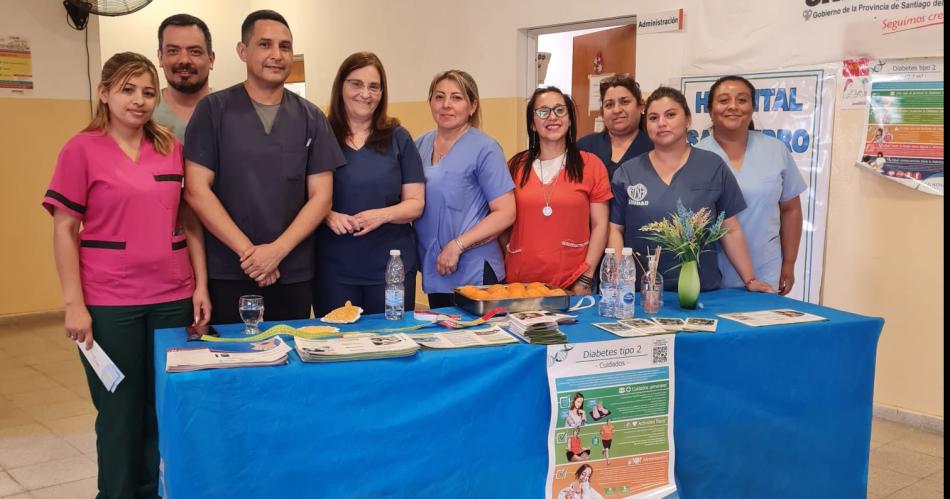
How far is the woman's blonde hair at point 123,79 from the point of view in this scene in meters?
2.39

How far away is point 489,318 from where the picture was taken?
2510 mm

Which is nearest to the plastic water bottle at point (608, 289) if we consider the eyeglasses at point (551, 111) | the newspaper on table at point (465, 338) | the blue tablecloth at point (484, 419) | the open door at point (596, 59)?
the blue tablecloth at point (484, 419)

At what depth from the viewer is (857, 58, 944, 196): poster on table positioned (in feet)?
11.4

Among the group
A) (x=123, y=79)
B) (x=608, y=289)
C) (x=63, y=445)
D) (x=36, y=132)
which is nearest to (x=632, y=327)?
(x=608, y=289)

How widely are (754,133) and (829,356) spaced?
118 cm

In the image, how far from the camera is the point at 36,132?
5.66 m

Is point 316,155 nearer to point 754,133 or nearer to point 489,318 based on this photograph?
point 489,318

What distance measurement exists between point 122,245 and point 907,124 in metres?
3.29

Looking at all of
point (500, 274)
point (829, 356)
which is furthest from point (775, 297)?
point (500, 274)

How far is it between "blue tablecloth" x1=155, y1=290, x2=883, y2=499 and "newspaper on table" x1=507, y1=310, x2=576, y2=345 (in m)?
0.05

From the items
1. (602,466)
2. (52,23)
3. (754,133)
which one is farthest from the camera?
(52,23)

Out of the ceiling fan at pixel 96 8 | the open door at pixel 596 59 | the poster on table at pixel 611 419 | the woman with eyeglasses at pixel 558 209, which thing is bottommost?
the poster on table at pixel 611 419

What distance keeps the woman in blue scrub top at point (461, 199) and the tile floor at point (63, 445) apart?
63.1 inches

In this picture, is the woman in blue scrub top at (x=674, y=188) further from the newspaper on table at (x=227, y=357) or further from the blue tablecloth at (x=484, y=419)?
the newspaper on table at (x=227, y=357)
